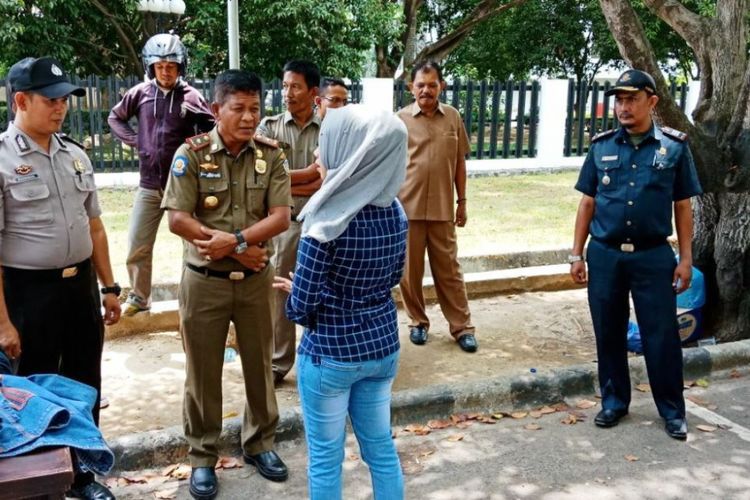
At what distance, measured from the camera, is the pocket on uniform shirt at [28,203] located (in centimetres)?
320

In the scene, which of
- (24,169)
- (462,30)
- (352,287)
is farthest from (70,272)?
(462,30)

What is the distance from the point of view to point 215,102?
11.8 ft

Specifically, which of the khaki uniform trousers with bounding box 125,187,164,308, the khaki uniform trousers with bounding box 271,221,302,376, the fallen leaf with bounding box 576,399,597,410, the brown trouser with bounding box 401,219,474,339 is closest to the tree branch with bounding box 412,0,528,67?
the brown trouser with bounding box 401,219,474,339

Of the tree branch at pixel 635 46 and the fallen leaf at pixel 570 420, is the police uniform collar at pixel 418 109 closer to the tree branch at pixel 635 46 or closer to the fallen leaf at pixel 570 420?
the tree branch at pixel 635 46

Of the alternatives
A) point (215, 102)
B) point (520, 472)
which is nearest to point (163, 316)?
point (215, 102)

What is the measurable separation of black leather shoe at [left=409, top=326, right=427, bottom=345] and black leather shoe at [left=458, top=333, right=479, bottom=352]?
27 cm

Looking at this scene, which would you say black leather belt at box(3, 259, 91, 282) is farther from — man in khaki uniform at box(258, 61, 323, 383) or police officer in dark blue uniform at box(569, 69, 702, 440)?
police officer in dark blue uniform at box(569, 69, 702, 440)

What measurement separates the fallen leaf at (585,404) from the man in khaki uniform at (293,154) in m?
1.82

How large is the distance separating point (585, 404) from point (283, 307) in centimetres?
198

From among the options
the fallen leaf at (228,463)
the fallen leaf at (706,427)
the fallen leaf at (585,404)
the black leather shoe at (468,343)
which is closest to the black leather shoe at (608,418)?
the fallen leaf at (585,404)

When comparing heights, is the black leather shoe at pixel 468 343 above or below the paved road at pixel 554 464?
above

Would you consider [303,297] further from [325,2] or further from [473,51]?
[473,51]

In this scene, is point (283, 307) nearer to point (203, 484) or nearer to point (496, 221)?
point (203, 484)

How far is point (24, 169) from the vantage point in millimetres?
3209
